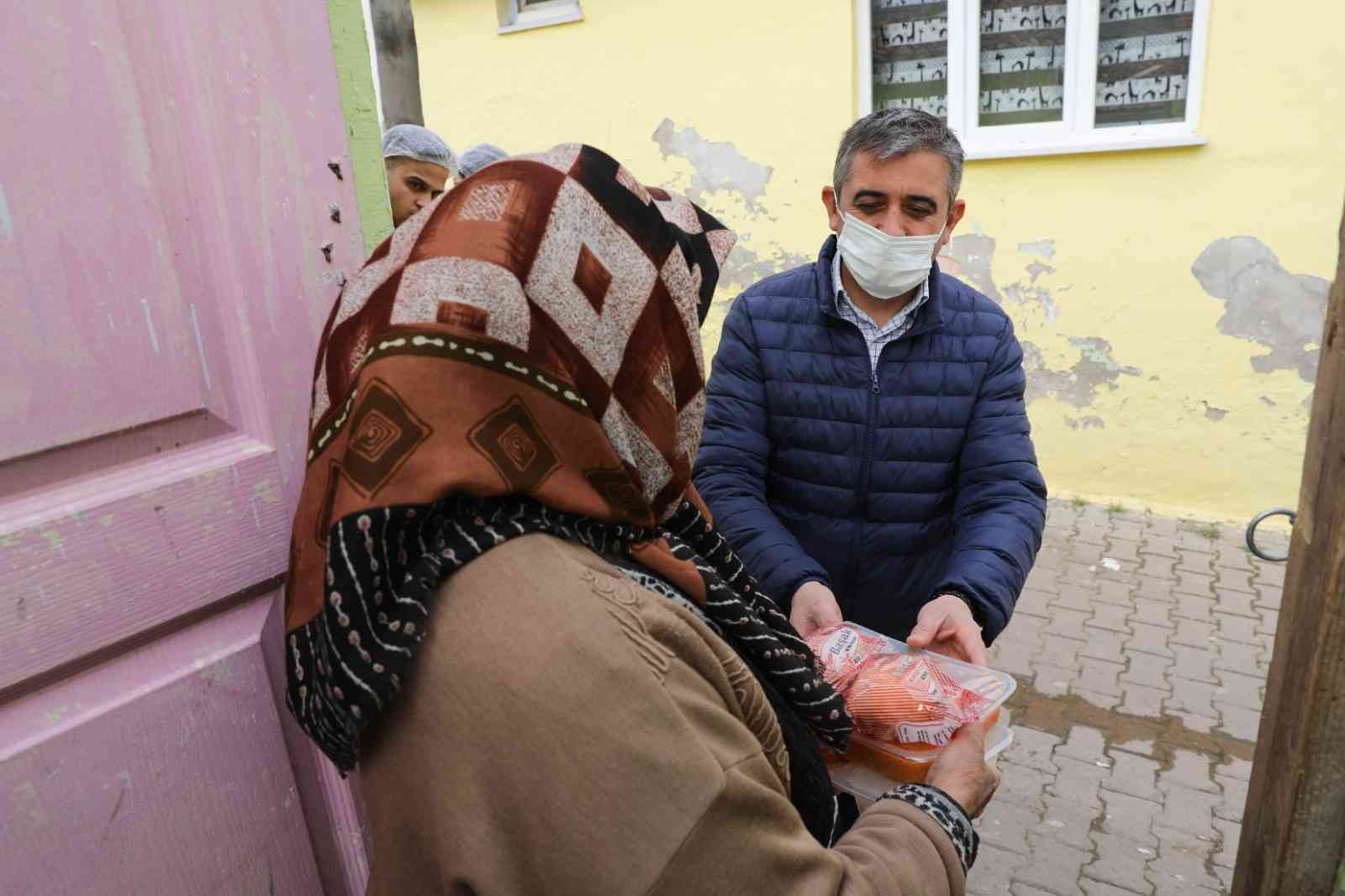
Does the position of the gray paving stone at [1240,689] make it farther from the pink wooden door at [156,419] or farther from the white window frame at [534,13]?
the white window frame at [534,13]

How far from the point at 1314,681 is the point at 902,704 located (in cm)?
57

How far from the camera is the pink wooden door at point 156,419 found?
1.10 metres

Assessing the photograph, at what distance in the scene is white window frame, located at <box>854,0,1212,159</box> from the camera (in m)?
4.79

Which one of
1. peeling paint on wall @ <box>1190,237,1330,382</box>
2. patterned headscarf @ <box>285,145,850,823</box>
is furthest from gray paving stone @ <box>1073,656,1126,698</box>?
patterned headscarf @ <box>285,145,850,823</box>

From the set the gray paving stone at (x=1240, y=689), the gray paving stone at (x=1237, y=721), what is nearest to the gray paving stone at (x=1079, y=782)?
the gray paving stone at (x=1237, y=721)

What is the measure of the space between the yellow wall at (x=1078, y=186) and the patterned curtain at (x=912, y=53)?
0.72 ft

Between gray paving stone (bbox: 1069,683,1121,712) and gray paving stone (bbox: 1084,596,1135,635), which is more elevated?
gray paving stone (bbox: 1084,596,1135,635)

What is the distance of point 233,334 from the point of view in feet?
4.27

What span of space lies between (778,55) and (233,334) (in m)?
4.96

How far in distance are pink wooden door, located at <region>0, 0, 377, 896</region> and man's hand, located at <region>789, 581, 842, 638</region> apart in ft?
3.30

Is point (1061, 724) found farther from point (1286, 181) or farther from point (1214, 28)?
point (1214, 28)

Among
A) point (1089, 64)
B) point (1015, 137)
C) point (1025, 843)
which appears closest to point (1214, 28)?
point (1089, 64)

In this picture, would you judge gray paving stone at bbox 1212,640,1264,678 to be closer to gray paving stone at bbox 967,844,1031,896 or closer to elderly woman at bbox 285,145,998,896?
gray paving stone at bbox 967,844,1031,896

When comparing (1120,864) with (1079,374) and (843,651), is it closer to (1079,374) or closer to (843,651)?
(843,651)
